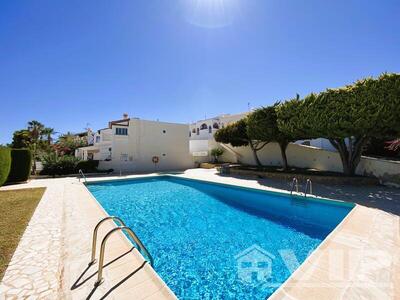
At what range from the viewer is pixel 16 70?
13094 mm

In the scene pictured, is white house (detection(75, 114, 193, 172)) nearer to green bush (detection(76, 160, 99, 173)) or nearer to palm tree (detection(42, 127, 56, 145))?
green bush (detection(76, 160, 99, 173))

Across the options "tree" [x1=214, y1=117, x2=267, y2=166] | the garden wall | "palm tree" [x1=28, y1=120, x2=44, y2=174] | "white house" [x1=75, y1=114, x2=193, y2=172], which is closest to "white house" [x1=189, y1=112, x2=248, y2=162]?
the garden wall

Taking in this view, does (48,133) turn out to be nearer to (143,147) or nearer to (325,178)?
(143,147)

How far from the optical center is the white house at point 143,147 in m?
23.5

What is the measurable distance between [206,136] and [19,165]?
35502 millimetres

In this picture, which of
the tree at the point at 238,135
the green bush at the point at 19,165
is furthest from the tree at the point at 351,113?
the green bush at the point at 19,165

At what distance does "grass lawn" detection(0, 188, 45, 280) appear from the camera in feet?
14.7

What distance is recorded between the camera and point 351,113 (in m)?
12.0

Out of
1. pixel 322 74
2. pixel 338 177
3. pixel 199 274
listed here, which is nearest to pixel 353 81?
pixel 322 74

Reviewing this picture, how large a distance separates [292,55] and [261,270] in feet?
46.0

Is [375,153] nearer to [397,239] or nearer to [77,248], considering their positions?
[397,239]

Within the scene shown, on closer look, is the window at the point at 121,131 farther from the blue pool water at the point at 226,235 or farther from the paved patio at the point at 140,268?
the paved patio at the point at 140,268

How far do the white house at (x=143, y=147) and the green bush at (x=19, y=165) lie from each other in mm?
7397

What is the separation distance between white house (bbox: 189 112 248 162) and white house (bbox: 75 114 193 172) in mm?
3398
